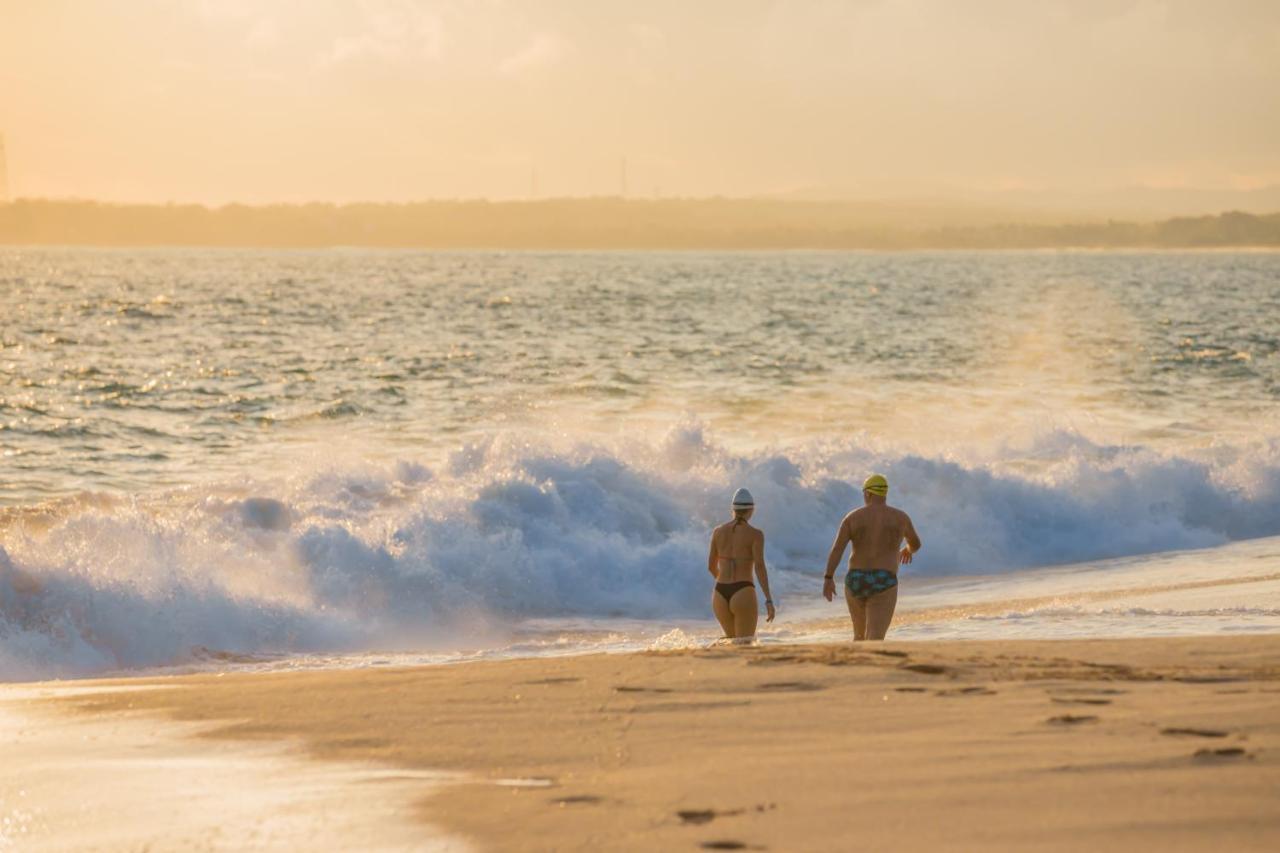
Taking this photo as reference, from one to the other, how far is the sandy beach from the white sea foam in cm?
526

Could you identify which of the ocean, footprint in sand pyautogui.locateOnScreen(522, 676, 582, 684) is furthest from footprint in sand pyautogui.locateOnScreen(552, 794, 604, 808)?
the ocean

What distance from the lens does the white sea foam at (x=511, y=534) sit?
14.7 metres

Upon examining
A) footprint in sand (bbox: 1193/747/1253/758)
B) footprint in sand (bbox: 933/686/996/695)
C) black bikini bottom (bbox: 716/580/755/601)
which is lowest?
black bikini bottom (bbox: 716/580/755/601)

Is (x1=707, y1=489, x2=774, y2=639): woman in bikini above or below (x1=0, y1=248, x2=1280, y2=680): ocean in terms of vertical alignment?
above

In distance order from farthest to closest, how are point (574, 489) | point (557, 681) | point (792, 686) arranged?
point (574, 489) < point (557, 681) < point (792, 686)

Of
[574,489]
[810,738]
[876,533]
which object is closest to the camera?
[810,738]

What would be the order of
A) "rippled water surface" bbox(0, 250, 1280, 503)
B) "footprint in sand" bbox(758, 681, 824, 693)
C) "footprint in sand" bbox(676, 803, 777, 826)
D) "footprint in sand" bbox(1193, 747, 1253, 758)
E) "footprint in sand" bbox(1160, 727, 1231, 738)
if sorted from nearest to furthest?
"footprint in sand" bbox(676, 803, 777, 826), "footprint in sand" bbox(1193, 747, 1253, 758), "footprint in sand" bbox(1160, 727, 1231, 738), "footprint in sand" bbox(758, 681, 824, 693), "rippled water surface" bbox(0, 250, 1280, 503)

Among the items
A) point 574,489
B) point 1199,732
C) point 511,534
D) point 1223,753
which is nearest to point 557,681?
point 1199,732

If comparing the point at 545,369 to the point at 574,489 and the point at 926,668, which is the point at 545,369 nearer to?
the point at 574,489

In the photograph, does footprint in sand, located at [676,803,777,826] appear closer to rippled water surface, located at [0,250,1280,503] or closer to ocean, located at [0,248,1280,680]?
ocean, located at [0,248,1280,680]

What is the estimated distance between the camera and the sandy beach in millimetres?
5738

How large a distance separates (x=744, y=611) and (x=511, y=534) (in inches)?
288

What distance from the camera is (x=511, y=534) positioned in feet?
58.9

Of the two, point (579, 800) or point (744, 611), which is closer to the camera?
point (579, 800)
